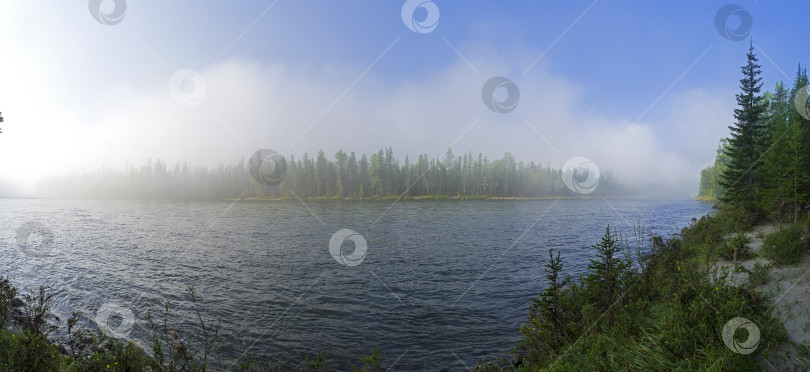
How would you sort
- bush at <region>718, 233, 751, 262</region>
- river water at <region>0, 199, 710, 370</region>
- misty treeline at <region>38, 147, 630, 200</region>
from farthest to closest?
1. misty treeline at <region>38, 147, 630, 200</region>
2. bush at <region>718, 233, 751, 262</region>
3. river water at <region>0, 199, 710, 370</region>

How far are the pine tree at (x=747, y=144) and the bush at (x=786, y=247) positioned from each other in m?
13.1

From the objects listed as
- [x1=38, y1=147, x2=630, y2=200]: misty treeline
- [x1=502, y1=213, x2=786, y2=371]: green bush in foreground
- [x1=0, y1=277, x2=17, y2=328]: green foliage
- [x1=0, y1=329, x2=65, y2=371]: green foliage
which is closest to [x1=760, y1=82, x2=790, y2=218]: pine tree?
[x1=502, y1=213, x2=786, y2=371]: green bush in foreground

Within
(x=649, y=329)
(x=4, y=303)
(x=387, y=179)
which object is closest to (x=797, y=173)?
(x=649, y=329)

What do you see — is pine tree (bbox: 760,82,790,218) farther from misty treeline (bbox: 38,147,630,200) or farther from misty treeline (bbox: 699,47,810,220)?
misty treeline (bbox: 38,147,630,200)

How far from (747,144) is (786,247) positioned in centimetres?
1821

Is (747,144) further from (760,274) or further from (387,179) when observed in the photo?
(387,179)

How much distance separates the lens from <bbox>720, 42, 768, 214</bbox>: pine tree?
23875 millimetres

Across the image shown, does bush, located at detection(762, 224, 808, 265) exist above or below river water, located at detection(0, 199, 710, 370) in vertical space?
above

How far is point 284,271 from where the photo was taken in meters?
19.8

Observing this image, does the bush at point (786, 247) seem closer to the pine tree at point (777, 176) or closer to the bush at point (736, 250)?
the bush at point (736, 250)

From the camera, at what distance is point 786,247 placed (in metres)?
11.7

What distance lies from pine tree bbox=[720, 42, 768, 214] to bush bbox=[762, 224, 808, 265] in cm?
1307

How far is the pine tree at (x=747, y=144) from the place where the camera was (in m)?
23.9

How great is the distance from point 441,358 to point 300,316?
597 cm
